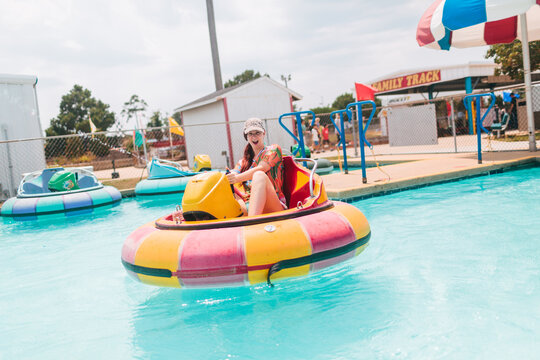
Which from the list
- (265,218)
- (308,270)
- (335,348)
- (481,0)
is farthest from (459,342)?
(481,0)

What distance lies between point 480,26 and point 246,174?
373 inches

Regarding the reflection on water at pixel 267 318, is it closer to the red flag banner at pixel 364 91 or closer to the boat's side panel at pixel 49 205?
the boat's side panel at pixel 49 205

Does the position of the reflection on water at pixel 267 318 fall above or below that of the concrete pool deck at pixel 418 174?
below

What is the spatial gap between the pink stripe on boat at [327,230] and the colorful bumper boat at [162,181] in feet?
21.1

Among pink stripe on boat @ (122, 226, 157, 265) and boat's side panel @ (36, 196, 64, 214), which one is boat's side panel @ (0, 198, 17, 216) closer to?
boat's side panel @ (36, 196, 64, 214)

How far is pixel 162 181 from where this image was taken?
9961 millimetres

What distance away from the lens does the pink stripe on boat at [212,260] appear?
3270 mm

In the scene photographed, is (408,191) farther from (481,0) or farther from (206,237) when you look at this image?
(206,237)

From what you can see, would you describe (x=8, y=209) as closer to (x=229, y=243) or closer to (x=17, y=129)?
(x=17, y=129)

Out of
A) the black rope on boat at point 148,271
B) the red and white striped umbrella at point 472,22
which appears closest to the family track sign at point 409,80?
the red and white striped umbrella at point 472,22

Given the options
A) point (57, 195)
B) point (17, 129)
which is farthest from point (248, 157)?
point (17, 129)

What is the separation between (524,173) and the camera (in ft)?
28.9

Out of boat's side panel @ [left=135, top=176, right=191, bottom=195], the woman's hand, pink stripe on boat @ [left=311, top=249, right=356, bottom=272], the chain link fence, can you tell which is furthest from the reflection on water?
the chain link fence

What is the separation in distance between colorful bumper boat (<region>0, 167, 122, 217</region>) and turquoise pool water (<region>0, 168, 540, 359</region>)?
2.85m
